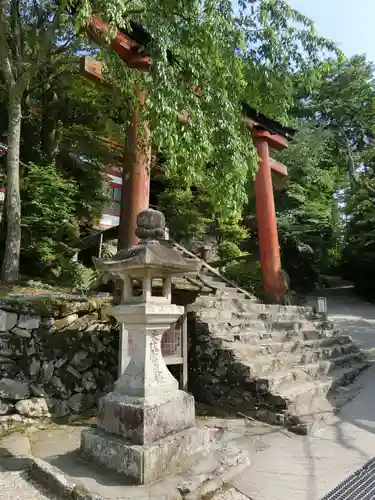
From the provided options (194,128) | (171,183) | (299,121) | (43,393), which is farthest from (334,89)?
(43,393)

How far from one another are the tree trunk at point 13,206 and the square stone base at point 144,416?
5.73 m

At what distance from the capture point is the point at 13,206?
856 centimetres

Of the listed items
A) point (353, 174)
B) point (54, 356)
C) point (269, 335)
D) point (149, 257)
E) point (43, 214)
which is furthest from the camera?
point (353, 174)

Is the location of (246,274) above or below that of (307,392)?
above

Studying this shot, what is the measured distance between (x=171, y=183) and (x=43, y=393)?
36.8ft

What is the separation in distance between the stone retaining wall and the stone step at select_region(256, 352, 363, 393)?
243 cm

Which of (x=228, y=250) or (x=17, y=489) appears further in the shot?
(x=228, y=250)

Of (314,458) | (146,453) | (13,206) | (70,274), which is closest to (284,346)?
(314,458)

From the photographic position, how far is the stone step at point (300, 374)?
525 centimetres

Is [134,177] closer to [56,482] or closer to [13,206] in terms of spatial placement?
[13,206]

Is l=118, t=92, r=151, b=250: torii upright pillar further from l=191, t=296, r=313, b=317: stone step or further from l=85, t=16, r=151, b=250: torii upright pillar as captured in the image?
l=191, t=296, r=313, b=317: stone step

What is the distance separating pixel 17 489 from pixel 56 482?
371mm

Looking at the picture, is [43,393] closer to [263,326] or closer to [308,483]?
[308,483]

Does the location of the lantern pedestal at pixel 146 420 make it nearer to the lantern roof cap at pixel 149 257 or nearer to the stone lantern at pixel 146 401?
the stone lantern at pixel 146 401
